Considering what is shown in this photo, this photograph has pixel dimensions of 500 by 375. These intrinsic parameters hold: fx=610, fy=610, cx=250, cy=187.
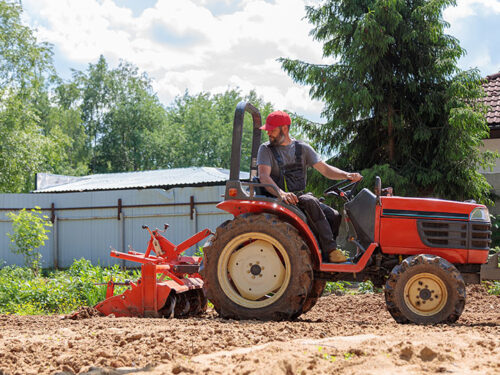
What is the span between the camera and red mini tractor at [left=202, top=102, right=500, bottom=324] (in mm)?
5613

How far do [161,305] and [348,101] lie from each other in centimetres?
682

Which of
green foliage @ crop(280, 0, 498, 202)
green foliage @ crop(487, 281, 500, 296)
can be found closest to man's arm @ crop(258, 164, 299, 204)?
green foliage @ crop(487, 281, 500, 296)

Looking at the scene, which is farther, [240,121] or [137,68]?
[137,68]

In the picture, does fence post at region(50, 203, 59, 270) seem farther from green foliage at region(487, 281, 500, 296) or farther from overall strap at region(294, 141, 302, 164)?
overall strap at region(294, 141, 302, 164)

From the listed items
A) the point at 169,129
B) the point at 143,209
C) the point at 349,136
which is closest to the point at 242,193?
the point at 349,136

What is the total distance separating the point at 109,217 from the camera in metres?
18.0

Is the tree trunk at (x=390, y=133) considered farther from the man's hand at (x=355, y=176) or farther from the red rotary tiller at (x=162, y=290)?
the man's hand at (x=355, y=176)

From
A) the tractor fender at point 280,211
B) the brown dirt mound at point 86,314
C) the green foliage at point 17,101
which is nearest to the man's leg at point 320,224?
the tractor fender at point 280,211

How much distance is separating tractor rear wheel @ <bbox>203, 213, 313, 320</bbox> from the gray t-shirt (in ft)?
1.58

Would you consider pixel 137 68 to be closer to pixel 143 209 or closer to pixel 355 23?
pixel 143 209

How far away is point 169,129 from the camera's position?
138 ft

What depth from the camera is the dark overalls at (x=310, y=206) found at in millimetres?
5750

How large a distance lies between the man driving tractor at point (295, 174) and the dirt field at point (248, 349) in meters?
0.88

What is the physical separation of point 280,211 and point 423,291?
147 cm
